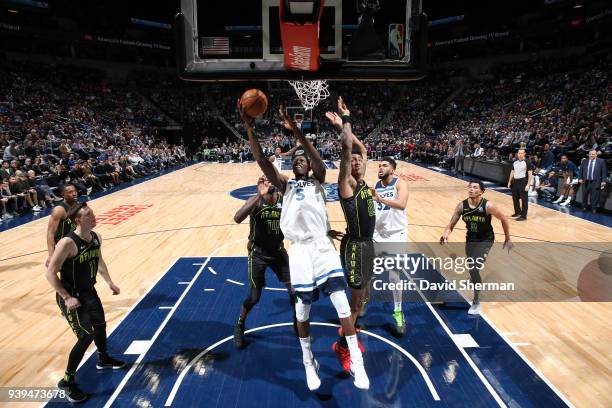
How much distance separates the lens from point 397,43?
5.70m

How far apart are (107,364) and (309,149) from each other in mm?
3035

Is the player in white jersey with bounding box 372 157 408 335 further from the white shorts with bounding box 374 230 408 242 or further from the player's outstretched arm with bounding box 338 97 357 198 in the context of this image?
the player's outstretched arm with bounding box 338 97 357 198

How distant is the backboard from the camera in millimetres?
5516

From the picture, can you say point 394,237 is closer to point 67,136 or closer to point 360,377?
point 360,377

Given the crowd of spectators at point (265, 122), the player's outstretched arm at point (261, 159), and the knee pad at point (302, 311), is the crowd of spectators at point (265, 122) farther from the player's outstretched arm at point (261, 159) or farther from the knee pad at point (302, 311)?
the knee pad at point (302, 311)

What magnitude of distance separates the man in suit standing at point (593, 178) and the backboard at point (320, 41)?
7894mm

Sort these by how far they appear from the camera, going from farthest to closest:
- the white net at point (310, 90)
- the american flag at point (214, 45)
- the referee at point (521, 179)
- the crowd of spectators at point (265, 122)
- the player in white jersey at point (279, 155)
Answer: the crowd of spectators at point (265, 122), the white net at point (310, 90), the referee at point (521, 179), the american flag at point (214, 45), the player in white jersey at point (279, 155)

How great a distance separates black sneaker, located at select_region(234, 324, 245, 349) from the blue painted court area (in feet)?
0.35

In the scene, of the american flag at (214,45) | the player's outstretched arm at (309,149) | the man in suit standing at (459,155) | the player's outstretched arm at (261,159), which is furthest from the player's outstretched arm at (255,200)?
the man in suit standing at (459,155)

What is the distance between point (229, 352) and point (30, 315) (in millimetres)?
3058

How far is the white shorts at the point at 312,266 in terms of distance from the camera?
378cm

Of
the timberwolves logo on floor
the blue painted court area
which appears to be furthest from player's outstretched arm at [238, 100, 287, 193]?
the timberwolves logo on floor

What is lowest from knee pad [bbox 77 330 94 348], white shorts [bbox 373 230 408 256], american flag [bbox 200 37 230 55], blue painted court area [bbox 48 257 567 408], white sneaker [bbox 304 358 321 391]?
blue painted court area [bbox 48 257 567 408]

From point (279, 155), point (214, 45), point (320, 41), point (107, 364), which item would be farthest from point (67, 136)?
point (107, 364)
